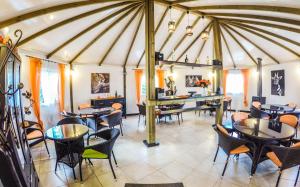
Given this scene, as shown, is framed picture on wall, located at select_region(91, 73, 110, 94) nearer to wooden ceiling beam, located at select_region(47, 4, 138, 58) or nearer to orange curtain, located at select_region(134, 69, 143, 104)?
orange curtain, located at select_region(134, 69, 143, 104)

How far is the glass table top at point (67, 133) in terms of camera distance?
281 cm

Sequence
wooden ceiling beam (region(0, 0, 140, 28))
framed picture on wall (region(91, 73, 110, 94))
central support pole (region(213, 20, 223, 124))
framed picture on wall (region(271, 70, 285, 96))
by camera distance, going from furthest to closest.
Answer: framed picture on wall (region(91, 73, 110, 94)) → framed picture on wall (region(271, 70, 285, 96)) → central support pole (region(213, 20, 223, 124)) → wooden ceiling beam (region(0, 0, 140, 28))

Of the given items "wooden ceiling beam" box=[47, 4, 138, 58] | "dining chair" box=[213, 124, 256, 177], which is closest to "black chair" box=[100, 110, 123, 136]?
"wooden ceiling beam" box=[47, 4, 138, 58]

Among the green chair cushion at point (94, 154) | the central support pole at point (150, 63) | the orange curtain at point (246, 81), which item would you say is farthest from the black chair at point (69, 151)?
the orange curtain at point (246, 81)

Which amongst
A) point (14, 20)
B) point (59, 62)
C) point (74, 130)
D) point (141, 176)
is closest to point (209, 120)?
point (141, 176)

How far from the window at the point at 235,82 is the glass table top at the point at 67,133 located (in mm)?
8210

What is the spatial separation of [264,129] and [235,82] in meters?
6.46

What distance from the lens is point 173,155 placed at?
12.0 ft

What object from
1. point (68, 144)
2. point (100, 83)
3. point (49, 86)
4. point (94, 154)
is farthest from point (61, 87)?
point (94, 154)

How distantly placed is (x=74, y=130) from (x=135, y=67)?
213 inches

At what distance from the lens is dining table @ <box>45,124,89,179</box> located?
111 inches

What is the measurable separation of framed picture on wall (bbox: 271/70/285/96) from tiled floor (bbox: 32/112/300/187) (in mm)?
5032

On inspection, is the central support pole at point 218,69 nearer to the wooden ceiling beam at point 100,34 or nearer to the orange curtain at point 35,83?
the wooden ceiling beam at point 100,34

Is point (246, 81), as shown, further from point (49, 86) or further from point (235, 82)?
point (49, 86)
